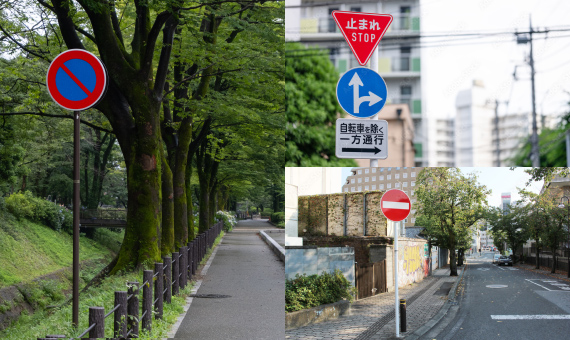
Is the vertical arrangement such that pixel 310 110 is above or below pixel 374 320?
above

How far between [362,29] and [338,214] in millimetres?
4206

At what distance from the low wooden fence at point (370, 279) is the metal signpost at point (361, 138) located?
7.09 m

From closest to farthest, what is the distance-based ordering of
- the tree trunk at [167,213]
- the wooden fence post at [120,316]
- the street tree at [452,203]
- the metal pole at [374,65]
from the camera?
the wooden fence post at [120,316], the metal pole at [374,65], the tree trunk at [167,213], the street tree at [452,203]

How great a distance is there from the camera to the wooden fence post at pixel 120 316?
227 inches

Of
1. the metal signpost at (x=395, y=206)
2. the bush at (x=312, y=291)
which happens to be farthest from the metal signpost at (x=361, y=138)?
the bush at (x=312, y=291)

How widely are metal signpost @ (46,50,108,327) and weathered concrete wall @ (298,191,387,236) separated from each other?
3.59 m

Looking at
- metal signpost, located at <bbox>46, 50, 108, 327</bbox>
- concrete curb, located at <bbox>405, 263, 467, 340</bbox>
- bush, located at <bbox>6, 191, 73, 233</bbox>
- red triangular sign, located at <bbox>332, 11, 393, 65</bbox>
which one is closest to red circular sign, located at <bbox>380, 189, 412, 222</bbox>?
concrete curb, located at <bbox>405, 263, 467, 340</bbox>

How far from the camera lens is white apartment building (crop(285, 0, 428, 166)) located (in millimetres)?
6918

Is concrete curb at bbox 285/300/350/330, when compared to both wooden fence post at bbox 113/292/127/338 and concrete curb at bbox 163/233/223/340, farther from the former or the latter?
wooden fence post at bbox 113/292/127/338

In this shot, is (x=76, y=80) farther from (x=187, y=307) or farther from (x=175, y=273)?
(x=175, y=273)

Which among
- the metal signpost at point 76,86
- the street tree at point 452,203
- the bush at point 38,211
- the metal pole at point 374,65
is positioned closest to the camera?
the metal signpost at point 76,86

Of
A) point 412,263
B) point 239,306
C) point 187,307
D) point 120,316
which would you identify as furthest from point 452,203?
point 120,316

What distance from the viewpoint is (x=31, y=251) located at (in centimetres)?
Result: 2708

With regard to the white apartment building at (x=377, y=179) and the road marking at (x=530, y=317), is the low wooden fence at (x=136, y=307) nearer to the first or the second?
the white apartment building at (x=377, y=179)
